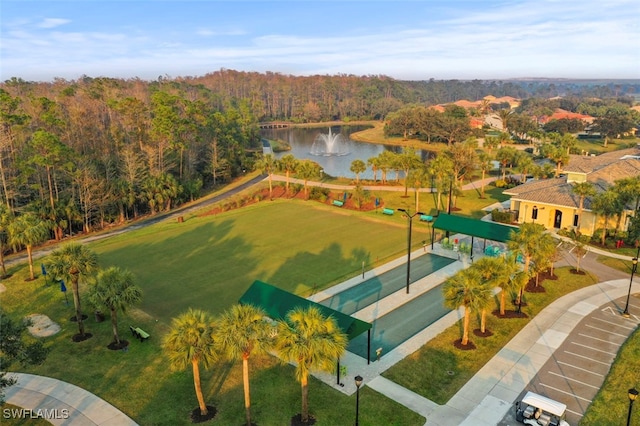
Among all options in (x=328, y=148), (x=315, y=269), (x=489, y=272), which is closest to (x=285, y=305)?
(x=489, y=272)

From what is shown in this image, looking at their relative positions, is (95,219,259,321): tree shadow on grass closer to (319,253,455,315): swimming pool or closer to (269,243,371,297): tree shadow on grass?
(269,243,371,297): tree shadow on grass

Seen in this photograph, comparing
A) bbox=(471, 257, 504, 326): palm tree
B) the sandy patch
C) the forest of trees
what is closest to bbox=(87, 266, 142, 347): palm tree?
the sandy patch

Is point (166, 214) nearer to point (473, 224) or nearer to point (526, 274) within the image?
point (473, 224)

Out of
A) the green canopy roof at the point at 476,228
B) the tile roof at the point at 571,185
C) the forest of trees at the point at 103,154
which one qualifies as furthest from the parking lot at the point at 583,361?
the forest of trees at the point at 103,154

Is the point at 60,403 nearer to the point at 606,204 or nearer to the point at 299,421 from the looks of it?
the point at 299,421

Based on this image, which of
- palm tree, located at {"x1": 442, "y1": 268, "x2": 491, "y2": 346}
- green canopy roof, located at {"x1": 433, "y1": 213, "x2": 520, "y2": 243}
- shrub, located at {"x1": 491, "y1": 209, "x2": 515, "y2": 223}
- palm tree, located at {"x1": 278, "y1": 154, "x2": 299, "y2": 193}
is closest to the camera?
palm tree, located at {"x1": 442, "y1": 268, "x2": 491, "y2": 346}

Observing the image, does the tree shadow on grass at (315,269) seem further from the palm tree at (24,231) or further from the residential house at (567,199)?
the residential house at (567,199)
